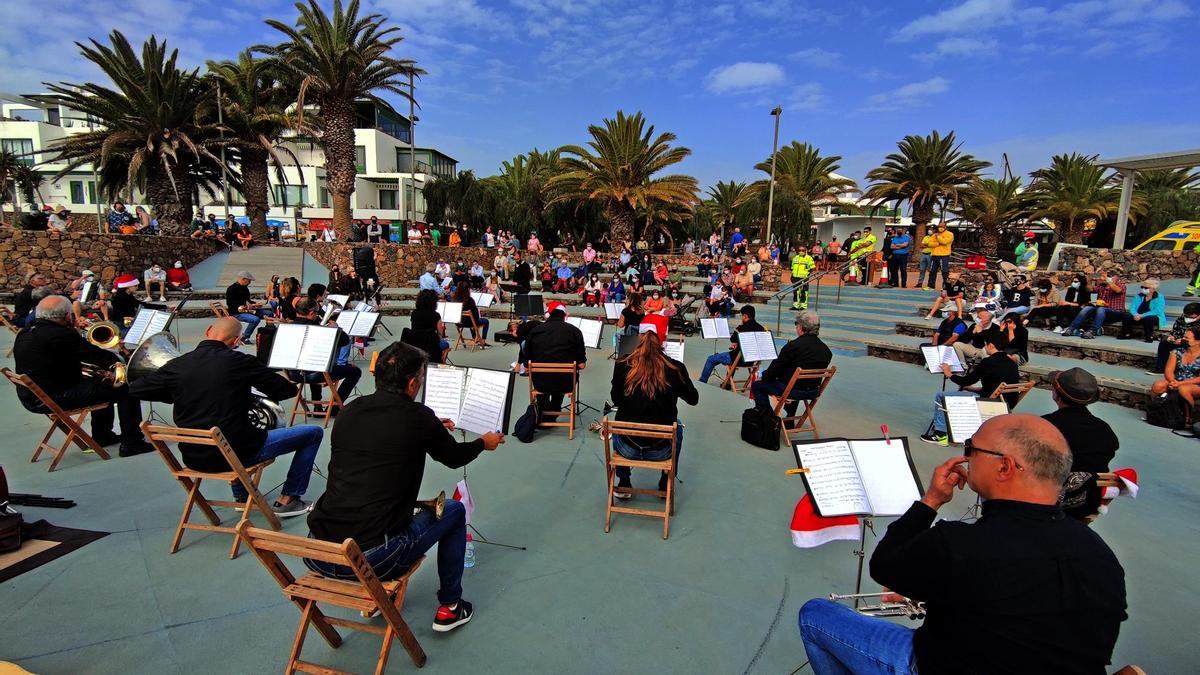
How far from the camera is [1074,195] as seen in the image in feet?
80.7

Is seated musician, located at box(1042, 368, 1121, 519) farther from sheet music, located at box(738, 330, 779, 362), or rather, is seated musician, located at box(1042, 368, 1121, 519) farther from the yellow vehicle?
the yellow vehicle

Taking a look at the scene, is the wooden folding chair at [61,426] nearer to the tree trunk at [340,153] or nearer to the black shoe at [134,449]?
the black shoe at [134,449]

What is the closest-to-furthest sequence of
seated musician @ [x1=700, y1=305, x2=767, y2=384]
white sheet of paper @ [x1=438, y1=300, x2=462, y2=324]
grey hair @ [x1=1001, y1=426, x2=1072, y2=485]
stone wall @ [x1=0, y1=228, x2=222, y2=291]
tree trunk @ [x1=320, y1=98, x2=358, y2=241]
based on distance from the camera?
grey hair @ [x1=1001, y1=426, x2=1072, y2=485], seated musician @ [x1=700, y1=305, x2=767, y2=384], white sheet of paper @ [x1=438, y1=300, x2=462, y2=324], stone wall @ [x1=0, y1=228, x2=222, y2=291], tree trunk @ [x1=320, y1=98, x2=358, y2=241]

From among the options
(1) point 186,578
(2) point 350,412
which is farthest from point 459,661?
(1) point 186,578

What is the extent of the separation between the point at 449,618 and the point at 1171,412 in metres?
8.75

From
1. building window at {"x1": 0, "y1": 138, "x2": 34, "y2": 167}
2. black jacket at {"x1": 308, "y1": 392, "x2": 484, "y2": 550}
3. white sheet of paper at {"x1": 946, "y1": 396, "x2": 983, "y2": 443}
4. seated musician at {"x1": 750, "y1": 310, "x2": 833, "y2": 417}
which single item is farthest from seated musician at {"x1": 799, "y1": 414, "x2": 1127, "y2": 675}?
building window at {"x1": 0, "y1": 138, "x2": 34, "y2": 167}

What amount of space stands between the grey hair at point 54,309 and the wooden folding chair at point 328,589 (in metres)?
4.21

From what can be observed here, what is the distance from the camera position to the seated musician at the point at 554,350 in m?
6.14

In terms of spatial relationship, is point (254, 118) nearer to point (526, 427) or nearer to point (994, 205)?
Answer: point (526, 427)

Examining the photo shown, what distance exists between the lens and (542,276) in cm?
1959

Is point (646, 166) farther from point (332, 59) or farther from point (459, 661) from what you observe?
point (459, 661)

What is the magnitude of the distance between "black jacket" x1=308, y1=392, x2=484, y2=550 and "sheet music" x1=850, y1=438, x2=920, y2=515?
2.20m

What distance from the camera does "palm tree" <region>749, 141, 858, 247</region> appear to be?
1074 inches

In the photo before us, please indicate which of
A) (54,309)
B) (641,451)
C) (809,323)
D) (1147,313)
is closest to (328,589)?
(641,451)
